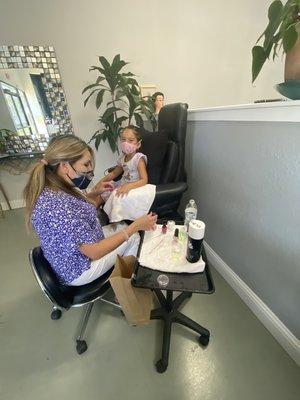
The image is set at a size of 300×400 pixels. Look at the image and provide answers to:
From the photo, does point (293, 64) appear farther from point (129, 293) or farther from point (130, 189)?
point (129, 293)

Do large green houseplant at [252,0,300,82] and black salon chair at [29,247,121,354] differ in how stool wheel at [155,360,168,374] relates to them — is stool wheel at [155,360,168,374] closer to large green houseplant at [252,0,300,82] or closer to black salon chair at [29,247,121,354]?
black salon chair at [29,247,121,354]

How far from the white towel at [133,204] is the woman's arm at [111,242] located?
36 centimetres

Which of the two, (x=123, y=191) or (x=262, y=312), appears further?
(x=123, y=191)

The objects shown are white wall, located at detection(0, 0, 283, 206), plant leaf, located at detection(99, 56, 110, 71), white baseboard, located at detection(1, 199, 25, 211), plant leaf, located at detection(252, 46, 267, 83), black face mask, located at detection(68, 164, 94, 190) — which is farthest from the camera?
white baseboard, located at detection(1, 199, 25, 211)

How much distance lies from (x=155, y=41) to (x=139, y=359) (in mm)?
Answer: 3159

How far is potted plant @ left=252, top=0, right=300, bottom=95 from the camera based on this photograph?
2.42 ft

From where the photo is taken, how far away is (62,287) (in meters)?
0.99

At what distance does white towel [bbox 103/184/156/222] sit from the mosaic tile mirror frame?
177 centimetres

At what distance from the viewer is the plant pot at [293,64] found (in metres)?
0.81

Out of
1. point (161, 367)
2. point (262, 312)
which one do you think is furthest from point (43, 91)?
point (262, 312)

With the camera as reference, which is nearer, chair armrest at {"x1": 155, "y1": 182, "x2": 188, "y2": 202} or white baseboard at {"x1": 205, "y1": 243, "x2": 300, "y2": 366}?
white baseboard at {"x1": 205, "y1": 243, "x2": 300, "y2": 366}

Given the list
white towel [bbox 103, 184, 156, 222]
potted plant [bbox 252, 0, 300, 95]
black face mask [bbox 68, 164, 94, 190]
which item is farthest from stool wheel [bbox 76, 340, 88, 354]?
potted plant [bbox 252, 0, 300, 95]

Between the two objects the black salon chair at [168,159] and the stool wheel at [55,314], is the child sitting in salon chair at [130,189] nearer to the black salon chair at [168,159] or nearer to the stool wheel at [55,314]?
the black salon chair at [168,159]

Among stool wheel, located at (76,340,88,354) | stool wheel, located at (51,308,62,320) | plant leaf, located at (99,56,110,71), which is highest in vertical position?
plant leaf, located at (99,56,110,71)
